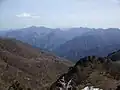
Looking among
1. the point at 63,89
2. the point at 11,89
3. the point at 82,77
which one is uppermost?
the point at 63,89

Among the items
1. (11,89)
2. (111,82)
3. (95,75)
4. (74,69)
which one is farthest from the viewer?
(74,69)

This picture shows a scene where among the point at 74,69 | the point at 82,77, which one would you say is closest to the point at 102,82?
the point at 82,77

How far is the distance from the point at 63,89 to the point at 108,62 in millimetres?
161567

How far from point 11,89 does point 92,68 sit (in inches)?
3785

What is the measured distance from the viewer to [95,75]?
151500 mm

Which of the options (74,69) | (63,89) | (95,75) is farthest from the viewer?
(74,69)

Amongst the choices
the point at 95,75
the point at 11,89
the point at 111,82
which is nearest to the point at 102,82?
the point at 111,82

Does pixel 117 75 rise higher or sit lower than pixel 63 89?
lower

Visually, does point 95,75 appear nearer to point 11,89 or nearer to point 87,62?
point 87,62

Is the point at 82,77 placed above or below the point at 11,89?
below

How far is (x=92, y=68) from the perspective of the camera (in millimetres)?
177250

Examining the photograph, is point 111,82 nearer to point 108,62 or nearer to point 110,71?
point 110,71

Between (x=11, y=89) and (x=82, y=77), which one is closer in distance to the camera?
(x=11, y=89)

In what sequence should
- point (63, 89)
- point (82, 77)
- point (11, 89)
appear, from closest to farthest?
point (63, 89), point (11, 89), point (82, 77)
